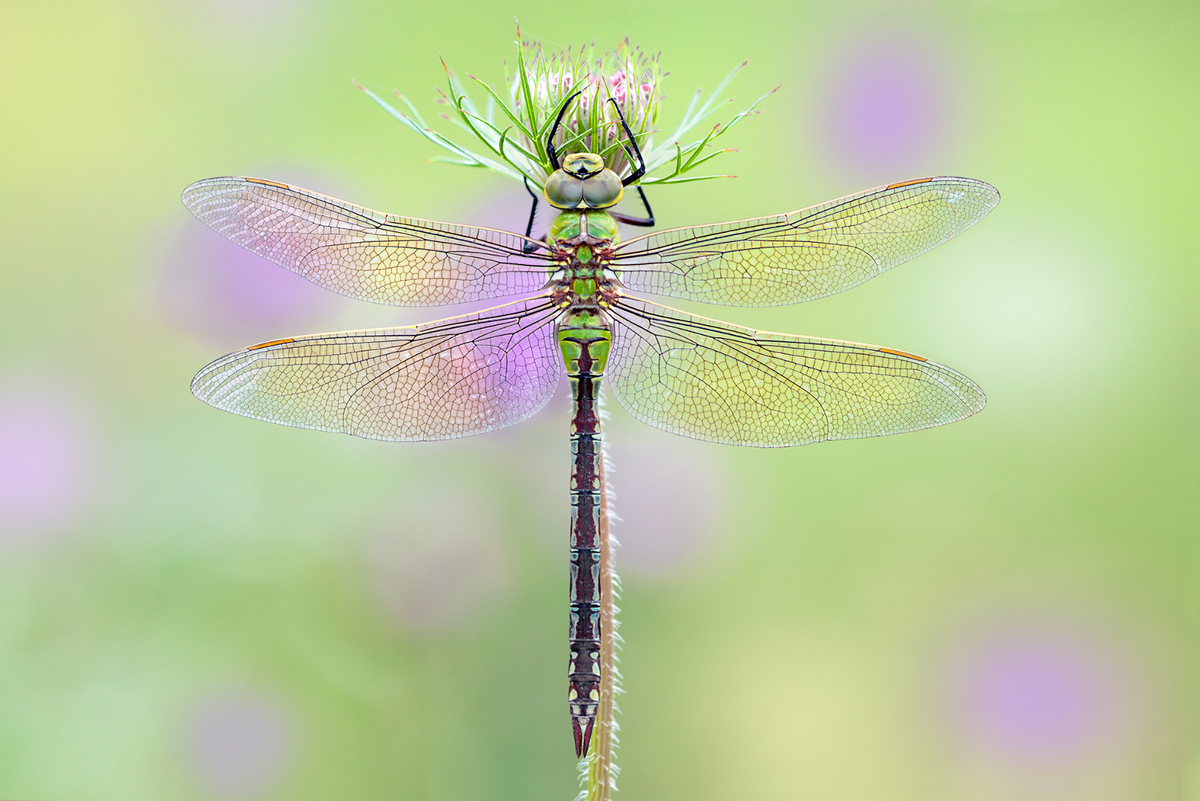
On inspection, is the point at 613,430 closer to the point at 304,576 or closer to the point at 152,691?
the point at 304,576

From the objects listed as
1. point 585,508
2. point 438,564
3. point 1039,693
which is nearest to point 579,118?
point 585,508

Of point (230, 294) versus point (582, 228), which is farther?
Answer: point (230, 294)

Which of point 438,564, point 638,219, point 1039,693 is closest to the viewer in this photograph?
point 638,219

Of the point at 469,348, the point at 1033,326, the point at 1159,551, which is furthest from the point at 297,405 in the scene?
the point at 1159,551

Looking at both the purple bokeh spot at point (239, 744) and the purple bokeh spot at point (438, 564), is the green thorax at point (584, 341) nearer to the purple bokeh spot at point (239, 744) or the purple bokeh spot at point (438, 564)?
the purple bokeh spot at point (438, 564)

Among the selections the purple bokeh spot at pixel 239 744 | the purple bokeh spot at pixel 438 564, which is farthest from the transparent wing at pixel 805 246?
the purple bokeh spot at pixel 239 744

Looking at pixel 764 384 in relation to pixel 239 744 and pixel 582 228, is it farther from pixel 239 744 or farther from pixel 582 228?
pixel 239 744
